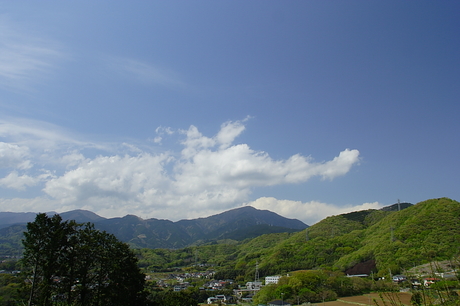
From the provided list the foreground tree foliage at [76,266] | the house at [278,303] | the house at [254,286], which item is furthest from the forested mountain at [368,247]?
the foreground tree foliage at [76,266]

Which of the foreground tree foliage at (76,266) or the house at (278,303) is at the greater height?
the foreground tree foliage at (76,266)

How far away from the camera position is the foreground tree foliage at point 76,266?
15.2 metres

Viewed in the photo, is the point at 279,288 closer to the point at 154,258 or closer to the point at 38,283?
the point at 38,283

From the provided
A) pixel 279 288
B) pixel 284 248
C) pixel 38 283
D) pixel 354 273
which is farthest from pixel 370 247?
pixel 38 283

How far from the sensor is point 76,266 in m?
17.4

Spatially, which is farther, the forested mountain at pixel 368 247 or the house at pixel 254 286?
the forested mountain at pixel 368 247

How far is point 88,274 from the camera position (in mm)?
18266

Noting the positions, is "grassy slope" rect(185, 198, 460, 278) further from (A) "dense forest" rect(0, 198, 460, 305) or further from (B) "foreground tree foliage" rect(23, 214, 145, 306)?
(B) "foreground tree foliage" rect(23, 214, 145, 306)

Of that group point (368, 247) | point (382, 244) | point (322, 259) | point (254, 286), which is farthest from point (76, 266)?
point (368, 247)

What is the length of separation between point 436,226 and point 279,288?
63.5 metres

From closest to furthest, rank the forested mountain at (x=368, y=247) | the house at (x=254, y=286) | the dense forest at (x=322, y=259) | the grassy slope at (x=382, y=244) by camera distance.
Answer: the dense forest at (x=322, y=259), the house at (x=254, y=286), the forested mountain at (x=368, y=247), the grassy slope at (x=382, y=244)

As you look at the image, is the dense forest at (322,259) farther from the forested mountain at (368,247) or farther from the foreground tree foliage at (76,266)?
the foreground tree foliage at (76,266)

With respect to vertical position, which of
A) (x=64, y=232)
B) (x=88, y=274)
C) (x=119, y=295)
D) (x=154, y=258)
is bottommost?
(x=154, y=258)

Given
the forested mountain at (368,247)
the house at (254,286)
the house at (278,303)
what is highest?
the forested mountain at (368,247)
